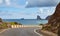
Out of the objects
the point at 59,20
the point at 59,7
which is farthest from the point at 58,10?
the point at 59,20

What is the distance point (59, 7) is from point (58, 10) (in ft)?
2.98

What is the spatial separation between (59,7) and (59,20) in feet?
19.7

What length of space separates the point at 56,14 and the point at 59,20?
605 cm

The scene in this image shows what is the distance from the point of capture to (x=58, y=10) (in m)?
50.3

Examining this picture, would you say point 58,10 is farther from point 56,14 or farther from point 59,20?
point 59,20

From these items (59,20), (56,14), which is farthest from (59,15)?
(59,20)

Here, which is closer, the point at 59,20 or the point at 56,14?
the point at 59,20

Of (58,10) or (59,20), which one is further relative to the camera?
(58,10)

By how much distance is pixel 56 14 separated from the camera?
5019 cm

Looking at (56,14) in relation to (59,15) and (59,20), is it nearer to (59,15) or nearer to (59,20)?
(59,15)

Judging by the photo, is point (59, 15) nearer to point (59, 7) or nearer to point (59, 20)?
point (59, 7)

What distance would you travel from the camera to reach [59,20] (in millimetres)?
44250

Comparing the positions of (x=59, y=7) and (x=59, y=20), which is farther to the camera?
(x=59, y=7)
